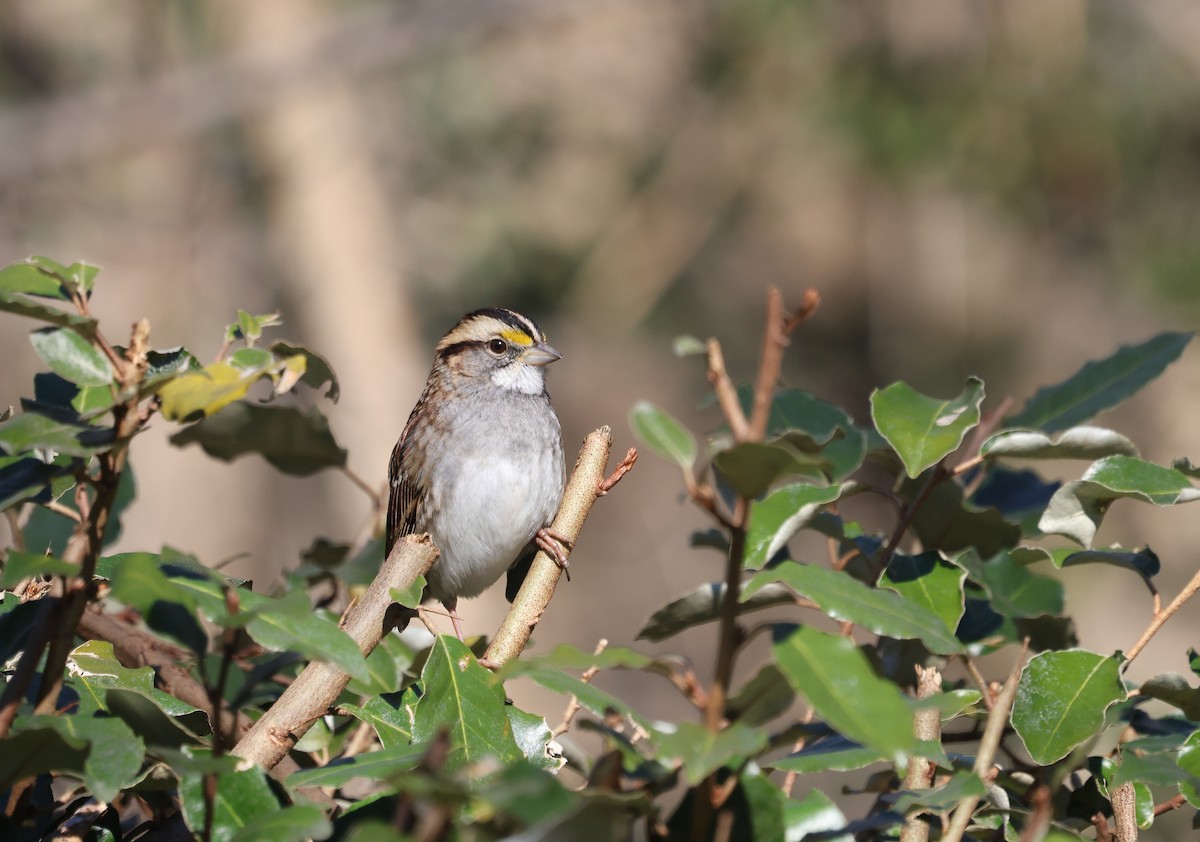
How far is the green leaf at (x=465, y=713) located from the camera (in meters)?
1.07

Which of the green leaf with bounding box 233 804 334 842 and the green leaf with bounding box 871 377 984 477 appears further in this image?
the green leaf with bounding box 871 377 984 477

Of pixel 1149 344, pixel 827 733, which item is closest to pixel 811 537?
pixel 1149 344

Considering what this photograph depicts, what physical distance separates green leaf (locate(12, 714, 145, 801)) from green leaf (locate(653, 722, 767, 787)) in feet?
1.23

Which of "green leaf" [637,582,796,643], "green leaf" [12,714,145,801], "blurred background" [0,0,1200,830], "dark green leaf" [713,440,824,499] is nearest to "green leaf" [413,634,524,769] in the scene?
"green leaf" [637,582,796,643]

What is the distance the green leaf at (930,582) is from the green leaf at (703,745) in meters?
0.47

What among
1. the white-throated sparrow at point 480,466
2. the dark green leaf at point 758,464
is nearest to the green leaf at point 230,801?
the dark green leaf at point 758,464

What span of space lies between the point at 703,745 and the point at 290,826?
27 centimetres

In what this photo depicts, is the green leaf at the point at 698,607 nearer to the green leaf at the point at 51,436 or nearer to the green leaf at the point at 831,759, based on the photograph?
the green leaf at the point at 831,759

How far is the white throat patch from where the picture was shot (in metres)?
2.82

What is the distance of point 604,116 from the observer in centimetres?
825

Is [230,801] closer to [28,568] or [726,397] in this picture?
[28,568]

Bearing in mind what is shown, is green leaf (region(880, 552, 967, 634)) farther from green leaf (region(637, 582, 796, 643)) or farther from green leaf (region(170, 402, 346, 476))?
green leaf (region(170, 402, 346, 476))

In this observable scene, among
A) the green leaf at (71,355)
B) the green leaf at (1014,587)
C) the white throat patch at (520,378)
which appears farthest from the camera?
the white throat patch at (520,378)

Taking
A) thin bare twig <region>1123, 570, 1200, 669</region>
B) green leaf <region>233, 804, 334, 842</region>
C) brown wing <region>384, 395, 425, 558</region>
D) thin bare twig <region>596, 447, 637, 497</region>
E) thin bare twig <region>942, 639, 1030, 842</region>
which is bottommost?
brown wing <region>384, 395, 425, 558</region>
